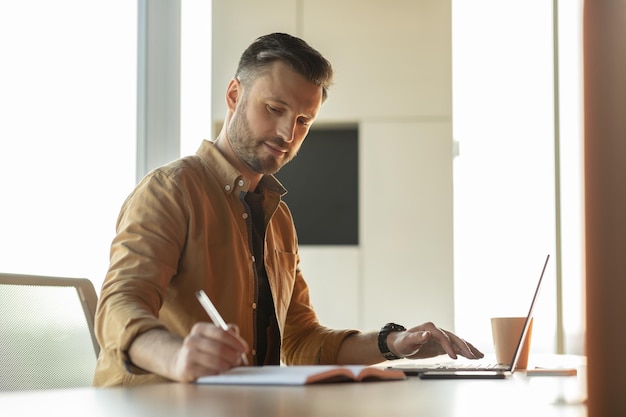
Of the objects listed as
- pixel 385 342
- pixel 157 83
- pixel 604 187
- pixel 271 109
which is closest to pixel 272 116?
pixel 271 109

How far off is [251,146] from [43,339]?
623 millimetres

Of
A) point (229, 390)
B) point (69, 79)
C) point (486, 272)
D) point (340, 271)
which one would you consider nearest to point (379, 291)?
point (340, 271)

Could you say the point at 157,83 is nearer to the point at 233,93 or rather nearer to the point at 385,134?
the point at 233,93

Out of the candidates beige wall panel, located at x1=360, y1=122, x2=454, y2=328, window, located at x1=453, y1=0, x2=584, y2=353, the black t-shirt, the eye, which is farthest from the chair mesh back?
beige wall panel, located at x1=360, y1=122, x2=454, y2=328

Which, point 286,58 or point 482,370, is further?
point 286,58

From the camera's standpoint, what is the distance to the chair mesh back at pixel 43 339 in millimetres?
1339

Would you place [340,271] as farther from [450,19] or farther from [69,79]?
[69,79]

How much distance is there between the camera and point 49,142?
7.31ft

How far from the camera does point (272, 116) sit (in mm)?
1796

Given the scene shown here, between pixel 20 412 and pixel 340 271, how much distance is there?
3257mm

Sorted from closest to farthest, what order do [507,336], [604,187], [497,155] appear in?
[604,187] → [507,336] → [497,155]

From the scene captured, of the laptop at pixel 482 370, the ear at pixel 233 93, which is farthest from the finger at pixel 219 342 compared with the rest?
the ear at pixel 233 93

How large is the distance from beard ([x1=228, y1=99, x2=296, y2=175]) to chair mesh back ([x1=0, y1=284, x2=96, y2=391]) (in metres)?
0.49

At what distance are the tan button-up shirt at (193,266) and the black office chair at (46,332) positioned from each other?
0.16 ft
